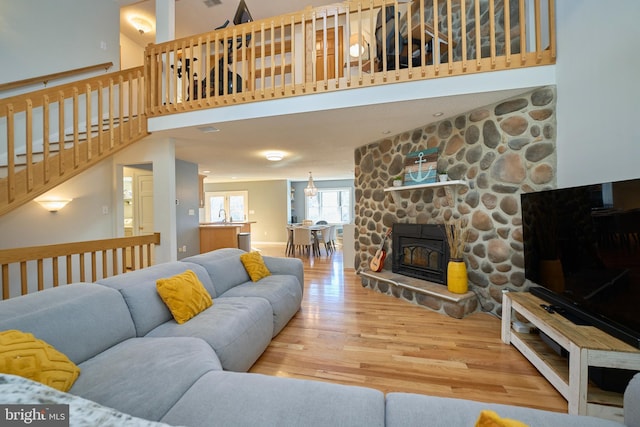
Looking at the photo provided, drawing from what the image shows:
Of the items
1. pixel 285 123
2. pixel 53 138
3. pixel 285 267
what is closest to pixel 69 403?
pixel 285 267

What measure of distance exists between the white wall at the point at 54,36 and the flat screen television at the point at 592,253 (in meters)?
5.75

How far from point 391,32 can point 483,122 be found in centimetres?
145

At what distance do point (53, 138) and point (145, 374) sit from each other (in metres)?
4.02

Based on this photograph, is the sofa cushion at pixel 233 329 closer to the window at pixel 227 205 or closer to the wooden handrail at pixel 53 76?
the wooden handrail at pixel 53 76

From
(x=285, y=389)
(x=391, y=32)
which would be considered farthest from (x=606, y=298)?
(x=391, y=32)

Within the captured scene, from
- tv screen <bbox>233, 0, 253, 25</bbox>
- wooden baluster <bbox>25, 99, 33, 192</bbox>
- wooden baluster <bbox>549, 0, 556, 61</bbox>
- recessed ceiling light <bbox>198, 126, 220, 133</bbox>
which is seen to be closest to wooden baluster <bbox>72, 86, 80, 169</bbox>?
wooden baluster <bbox>25, 99, 33, 192</bbox>

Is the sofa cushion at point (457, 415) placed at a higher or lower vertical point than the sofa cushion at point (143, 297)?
lower

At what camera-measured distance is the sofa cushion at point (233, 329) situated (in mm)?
1592

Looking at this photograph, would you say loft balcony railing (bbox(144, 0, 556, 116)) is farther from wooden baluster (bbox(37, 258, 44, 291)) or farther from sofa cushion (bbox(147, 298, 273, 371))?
sofa cushion (bbox(147, 298, 273, 371))

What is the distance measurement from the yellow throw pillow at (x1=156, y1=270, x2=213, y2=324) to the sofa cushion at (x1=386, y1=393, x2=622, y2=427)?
4.92ft

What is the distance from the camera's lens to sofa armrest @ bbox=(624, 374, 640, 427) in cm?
82

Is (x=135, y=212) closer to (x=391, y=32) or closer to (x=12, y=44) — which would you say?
(x=12, y=44)

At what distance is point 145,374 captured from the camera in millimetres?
1148

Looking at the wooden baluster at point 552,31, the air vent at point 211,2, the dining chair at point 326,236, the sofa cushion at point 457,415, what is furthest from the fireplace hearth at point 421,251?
the air vent at point 211,2
